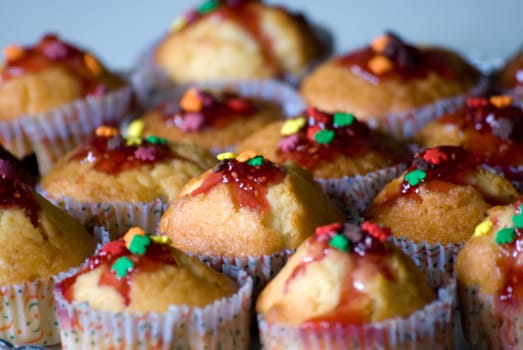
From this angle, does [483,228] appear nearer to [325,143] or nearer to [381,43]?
[325,143]

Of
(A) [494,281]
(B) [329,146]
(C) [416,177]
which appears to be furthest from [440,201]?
(B) [329,146]

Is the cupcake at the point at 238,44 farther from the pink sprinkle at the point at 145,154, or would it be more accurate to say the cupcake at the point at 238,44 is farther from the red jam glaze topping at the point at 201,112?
the pink sprinkle at the point at 145,154

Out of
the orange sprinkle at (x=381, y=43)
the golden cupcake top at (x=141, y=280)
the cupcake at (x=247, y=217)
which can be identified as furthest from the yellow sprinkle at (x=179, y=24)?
the golden cupcake top at (x=141, y=280)

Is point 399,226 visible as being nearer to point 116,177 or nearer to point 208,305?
point 208,305

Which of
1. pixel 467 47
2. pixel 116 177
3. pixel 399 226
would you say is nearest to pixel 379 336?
pixel 399 226

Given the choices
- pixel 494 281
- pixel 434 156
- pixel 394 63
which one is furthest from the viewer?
pixel 394 63

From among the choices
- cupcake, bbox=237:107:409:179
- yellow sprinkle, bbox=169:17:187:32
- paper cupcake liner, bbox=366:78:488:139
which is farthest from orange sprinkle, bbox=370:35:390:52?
yellow sprinkle, bbox=169:17:187:32
